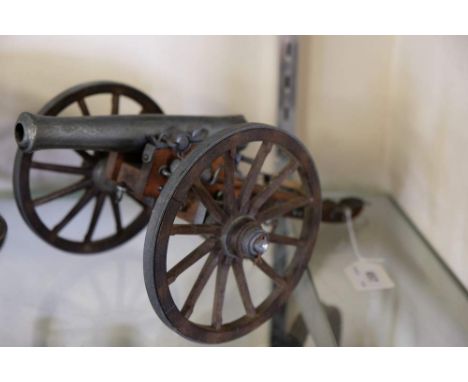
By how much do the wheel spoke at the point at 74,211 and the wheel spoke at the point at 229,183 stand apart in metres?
0.60

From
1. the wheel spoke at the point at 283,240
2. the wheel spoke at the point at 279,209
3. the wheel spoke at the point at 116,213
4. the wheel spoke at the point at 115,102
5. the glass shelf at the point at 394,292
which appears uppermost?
the wheel spoke at the point at 115,102

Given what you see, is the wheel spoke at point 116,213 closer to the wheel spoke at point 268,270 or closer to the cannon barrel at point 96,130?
the cannon barrel at point 96,130

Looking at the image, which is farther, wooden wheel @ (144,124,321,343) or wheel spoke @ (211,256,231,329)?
wheel spoke @ (211,256,231,329)

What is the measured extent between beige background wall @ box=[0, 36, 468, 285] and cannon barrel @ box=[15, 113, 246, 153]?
613 mm

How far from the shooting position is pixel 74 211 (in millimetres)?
1887

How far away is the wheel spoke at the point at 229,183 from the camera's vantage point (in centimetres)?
143

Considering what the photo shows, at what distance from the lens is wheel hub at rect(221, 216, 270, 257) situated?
4.74 ft

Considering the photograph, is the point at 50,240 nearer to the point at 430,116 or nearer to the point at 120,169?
the point at 120,169

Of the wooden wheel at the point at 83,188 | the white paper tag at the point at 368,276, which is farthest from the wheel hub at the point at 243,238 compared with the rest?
the white paper tag at the point at 368,276

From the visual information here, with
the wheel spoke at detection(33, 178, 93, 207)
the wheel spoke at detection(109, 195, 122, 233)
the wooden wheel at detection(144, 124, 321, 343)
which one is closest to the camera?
the wooden wheel at detection(144, 124, 321, 343)

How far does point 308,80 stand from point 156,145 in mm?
954

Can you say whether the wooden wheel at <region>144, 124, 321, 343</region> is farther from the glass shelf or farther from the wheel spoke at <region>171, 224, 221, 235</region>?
the glass shelf

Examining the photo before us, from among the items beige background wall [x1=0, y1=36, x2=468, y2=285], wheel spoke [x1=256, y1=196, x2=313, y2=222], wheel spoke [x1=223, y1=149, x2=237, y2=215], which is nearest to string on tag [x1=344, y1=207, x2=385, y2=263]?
beige background wall [x1=0, y1=36, x2=468, y2=285]

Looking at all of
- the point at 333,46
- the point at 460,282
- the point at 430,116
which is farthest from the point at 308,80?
the point at 460,282
